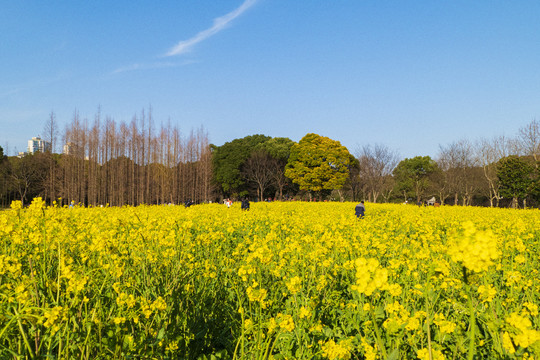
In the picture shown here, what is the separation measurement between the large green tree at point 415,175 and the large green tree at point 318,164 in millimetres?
14363

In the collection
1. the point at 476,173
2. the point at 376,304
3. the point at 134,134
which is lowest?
the point at 376,304

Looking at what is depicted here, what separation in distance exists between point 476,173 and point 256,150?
1350 inches

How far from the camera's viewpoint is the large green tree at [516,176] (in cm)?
3359

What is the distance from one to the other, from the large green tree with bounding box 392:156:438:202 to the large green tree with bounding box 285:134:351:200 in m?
14.4

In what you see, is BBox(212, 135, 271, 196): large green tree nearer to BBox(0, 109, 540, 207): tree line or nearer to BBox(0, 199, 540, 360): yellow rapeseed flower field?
BBox(0, 109, 540, 207): tree line

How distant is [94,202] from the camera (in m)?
33.1

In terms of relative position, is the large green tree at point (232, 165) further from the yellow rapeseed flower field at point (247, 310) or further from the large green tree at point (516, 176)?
the yellow rapeseed flower field at point (247, 310)

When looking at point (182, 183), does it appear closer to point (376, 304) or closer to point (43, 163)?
point (43, 163)

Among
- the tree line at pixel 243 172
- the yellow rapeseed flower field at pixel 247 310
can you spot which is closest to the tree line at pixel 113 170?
the tree line at pixel 243 172

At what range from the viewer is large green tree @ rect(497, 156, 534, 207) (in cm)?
3359

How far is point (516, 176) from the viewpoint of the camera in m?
33.9

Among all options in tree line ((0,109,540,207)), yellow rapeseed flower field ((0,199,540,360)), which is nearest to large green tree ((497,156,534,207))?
tree line ((0,109,540,207))

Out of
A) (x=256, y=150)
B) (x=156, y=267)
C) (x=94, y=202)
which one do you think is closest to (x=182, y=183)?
(x=94, y=202)

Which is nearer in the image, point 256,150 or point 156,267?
point 156,267
